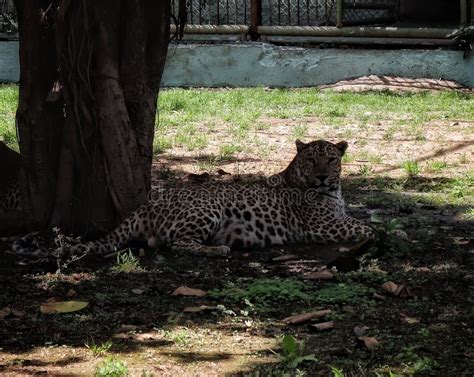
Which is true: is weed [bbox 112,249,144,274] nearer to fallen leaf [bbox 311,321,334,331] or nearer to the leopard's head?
fallen leaf [bbox 311,321,334,331]

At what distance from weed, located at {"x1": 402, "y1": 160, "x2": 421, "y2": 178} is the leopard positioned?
6.72 feet

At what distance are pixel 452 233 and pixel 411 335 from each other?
308cm

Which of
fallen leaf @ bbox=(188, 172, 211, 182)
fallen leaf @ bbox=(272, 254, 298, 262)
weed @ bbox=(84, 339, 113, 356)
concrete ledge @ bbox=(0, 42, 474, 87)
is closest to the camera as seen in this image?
weed @ bbox=(84, 339, 113, 356)

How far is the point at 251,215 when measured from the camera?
8.75m

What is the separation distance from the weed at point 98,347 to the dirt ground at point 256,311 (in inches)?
0.5

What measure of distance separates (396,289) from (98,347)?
2.06 m

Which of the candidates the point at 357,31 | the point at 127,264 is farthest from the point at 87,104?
the point at 357,31

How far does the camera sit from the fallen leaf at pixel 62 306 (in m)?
6.48

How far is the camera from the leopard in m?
8.32

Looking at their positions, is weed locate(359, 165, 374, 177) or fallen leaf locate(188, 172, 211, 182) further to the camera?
weed locate(359, 165, 374, 177)

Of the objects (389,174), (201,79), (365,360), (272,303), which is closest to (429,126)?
(389,174)

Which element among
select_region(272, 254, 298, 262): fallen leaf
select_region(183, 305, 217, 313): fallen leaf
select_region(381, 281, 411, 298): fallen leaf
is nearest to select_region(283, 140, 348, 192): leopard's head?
select_region(272, 254, 298, 262): fallen leaf

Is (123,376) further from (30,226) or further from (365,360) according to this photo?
(30,226)

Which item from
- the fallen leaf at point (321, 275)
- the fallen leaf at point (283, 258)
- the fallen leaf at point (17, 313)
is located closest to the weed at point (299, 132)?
the fallen leaf at point (283, 258)
